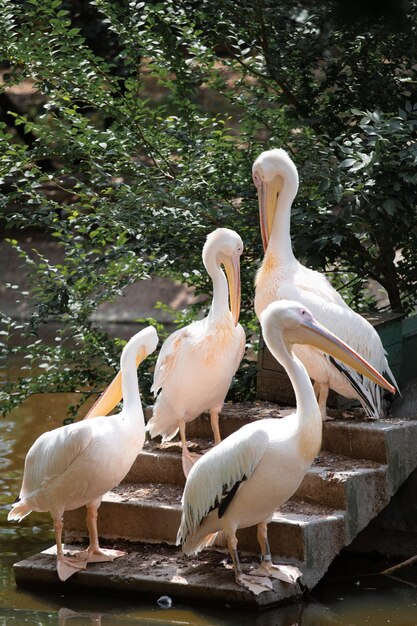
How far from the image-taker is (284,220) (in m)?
5.12

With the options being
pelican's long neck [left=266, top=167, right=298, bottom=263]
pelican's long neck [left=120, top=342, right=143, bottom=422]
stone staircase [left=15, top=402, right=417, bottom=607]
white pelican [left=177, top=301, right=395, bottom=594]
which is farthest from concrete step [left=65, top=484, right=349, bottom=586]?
pelican's long neck [left=266, top=167, right=298, bottom=263]

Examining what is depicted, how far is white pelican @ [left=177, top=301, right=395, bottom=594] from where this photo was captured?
392cm

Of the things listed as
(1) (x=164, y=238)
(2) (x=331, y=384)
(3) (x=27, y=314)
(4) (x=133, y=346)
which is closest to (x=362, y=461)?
(2) (x=331, y=384)

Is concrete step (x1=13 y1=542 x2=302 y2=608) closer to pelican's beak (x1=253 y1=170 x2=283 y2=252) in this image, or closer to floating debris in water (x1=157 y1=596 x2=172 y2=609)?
floating debris in water (x1=157 y1=596 x2=172 y2=609)

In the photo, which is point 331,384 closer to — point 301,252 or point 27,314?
point 301,252

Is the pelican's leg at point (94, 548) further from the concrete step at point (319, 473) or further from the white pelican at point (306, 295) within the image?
the white pelican at point (306, 295)

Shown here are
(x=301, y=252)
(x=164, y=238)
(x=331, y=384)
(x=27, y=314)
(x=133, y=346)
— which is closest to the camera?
(x=133, y=346)

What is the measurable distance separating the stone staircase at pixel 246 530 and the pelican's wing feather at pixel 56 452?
0.39 m

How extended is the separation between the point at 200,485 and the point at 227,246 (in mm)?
1458

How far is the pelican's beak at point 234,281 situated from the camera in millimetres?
5070

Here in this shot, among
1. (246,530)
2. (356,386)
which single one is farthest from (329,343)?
(246,530)

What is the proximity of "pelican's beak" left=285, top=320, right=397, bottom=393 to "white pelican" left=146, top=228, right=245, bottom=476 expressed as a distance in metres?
0.70

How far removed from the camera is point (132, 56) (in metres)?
6.01

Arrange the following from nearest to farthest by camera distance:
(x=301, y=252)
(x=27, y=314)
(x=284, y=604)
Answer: (x=284, y=604) → (x=301, y=252) → (x=27, y=314)
